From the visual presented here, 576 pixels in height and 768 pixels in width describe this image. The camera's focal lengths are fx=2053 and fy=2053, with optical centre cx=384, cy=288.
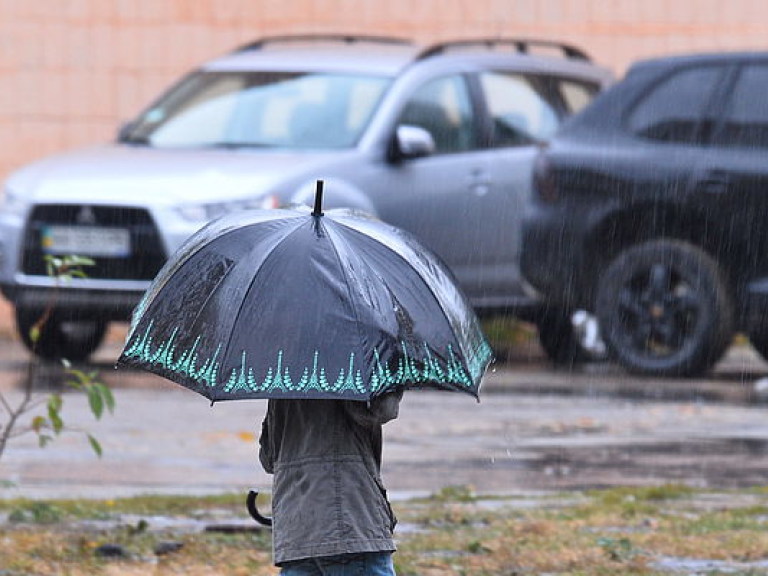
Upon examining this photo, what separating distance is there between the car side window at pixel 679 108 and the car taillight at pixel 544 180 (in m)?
0.54

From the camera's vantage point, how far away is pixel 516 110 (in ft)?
43.4

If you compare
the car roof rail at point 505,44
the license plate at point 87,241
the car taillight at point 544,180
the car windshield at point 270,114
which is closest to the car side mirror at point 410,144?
the car windshield at point 270,114

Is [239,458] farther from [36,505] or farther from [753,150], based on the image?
[753,150]

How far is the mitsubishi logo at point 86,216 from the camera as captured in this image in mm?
11508

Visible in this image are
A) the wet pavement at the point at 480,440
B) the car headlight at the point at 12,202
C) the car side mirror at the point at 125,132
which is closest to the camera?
the wet pavement at the point at 480,440

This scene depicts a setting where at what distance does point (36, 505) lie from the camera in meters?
6.97

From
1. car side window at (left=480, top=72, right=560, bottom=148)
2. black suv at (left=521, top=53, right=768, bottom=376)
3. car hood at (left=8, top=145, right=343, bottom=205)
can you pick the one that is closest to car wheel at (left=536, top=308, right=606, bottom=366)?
black suv at (left=521, top=53, right=768, bottom=376)

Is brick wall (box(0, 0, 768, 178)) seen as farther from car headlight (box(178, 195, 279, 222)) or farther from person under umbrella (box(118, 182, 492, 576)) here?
person under umbrella (box(118, 182, 492, 576))

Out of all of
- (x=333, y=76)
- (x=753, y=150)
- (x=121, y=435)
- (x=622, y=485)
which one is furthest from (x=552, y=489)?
(x=333, y=76)

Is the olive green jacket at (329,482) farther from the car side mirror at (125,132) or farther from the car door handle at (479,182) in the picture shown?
the car side mirror at (125,132)

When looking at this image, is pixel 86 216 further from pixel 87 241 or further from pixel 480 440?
pixel 480 440

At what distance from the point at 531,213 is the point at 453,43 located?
1.82 metres

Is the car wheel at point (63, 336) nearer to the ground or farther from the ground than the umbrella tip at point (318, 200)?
nearer to the ground

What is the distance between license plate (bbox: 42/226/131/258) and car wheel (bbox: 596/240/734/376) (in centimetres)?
273
